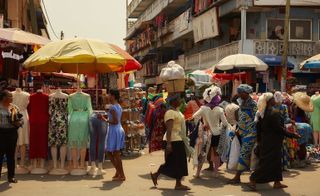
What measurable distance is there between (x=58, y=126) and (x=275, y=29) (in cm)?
A: 1932

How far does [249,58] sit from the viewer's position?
→ 15938 millimetres

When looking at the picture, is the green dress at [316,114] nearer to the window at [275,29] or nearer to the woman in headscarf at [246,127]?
the woman in headscarf at [246,127]

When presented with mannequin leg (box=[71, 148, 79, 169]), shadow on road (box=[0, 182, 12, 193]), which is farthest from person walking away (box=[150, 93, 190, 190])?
shadow on road (box=[0, 182, 12, 193])

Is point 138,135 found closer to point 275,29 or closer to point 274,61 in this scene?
point 274,61

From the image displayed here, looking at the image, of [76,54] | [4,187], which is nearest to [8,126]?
[4,187]

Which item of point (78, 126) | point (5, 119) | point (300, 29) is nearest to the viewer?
point (5, 119)

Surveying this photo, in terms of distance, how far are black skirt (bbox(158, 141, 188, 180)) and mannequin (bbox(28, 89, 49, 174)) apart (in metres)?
2.97

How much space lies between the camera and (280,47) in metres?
26.4

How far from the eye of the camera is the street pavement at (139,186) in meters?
8.52

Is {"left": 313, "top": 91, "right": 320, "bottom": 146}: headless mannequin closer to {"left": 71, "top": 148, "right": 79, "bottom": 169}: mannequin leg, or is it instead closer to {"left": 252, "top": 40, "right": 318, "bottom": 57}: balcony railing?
{"left": 71, "top": 148, "right": 79, "bottom": 169}: mannequin leg

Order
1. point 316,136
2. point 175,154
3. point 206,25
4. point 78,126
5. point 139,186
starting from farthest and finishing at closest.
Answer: point 206,25
point 316,136
point 78,126
point 139,186
point 175,154

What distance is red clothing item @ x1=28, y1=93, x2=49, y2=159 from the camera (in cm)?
1042

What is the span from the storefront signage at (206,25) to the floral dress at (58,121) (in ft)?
66.8

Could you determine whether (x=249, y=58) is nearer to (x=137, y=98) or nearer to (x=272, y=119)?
(x=137, y=98)
